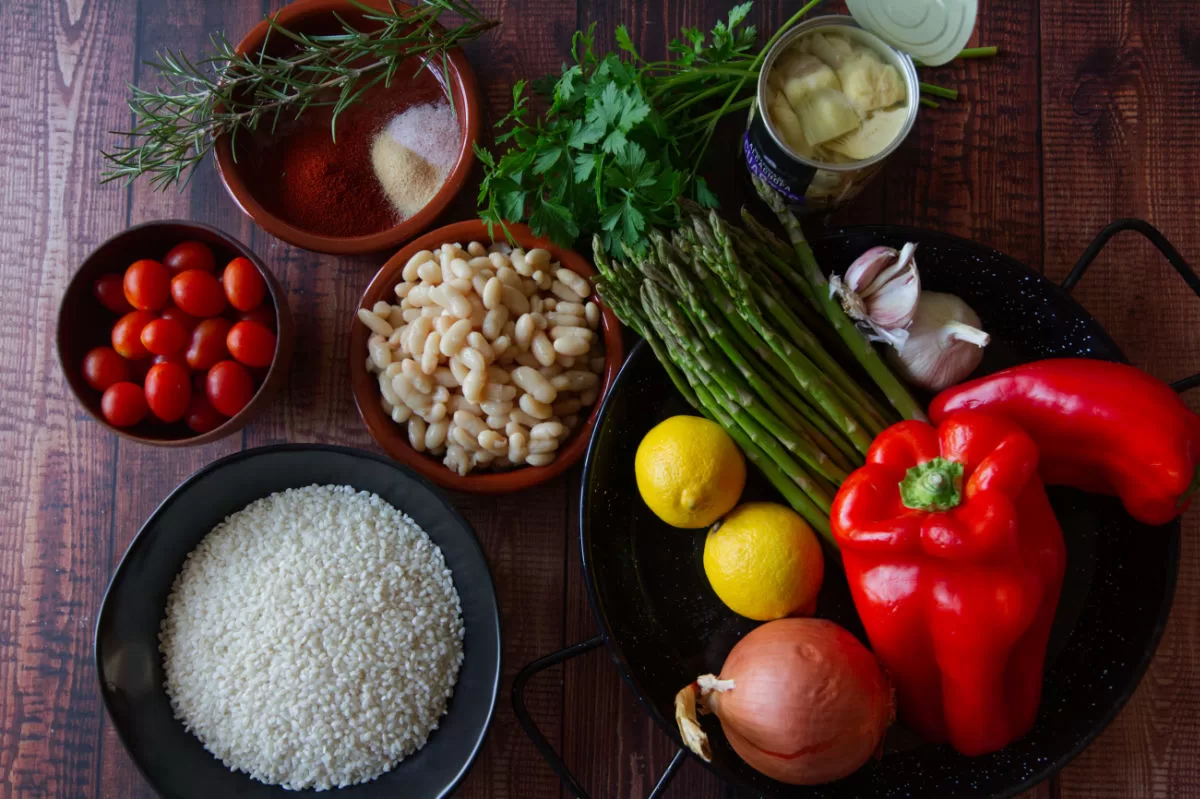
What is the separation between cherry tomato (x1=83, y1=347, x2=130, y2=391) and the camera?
3.48 ft

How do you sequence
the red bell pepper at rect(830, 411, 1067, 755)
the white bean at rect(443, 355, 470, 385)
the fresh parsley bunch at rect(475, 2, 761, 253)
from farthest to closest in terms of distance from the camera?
the white bean at rect(443, 355, 470, 385) < the fresh parsley bunch at rect(475, 2, 761, 253) < the red bell pepper at rect(830, 411, 1067, 755)

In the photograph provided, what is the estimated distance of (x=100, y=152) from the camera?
121cm

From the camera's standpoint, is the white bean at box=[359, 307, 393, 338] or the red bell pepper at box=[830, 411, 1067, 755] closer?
the red bell pepper at box=[830, 411, 1067, 755]

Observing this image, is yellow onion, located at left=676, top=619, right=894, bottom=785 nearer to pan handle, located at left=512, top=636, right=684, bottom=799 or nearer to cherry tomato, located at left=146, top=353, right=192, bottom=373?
pan handle, located at left=512, top=636, right=684, bottom=799

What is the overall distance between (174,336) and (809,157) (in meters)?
0.76

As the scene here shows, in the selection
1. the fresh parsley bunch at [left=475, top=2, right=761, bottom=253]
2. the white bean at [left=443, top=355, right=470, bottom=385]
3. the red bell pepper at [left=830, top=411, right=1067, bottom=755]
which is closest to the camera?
the red bell pepper at [left=830, top=411, right=1067, bottom=755]

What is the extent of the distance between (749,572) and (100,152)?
3.35 ft

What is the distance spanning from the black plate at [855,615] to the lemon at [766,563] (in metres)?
0.07

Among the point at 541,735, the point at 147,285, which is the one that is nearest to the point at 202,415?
the point at 147,285

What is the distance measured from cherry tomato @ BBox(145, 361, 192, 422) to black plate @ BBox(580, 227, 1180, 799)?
49 centimetres

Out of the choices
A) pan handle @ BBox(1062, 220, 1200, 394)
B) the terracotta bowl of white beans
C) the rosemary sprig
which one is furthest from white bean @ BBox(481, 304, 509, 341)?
pan handle @ BBox(1062, 220, 1200, 394)

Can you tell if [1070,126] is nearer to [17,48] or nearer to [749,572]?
[749,572]

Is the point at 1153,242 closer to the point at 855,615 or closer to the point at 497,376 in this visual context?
the point at 855,615

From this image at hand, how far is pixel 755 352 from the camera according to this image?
1027 millimetres
